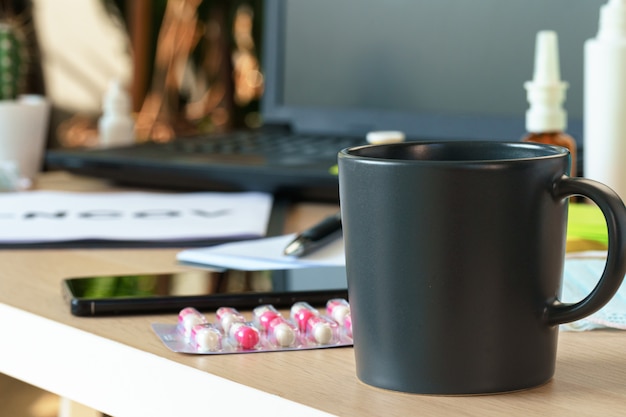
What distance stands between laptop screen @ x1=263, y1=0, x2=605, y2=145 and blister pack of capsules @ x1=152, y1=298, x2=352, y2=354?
48cm

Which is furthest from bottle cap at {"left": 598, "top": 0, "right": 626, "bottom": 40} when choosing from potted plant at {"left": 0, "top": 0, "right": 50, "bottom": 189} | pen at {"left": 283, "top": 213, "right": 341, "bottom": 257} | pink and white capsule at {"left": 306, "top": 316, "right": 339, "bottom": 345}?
potted plant at {"left": 0, "top": 0, "right": 50, "bottom": 189}

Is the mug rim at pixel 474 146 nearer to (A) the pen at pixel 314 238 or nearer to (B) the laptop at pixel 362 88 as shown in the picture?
(A) the pen at pixel 314 238

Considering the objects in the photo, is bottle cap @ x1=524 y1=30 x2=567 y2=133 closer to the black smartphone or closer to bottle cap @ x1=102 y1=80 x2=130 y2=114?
the black smartphone

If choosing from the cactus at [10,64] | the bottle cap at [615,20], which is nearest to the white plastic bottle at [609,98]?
the bottle cap at [615,20]

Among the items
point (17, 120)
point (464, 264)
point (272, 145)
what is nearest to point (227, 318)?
point (464, 264)

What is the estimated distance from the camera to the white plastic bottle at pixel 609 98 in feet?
2.05

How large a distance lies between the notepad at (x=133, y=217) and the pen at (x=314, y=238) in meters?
0.09

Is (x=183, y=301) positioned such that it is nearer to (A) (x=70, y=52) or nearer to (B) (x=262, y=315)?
(B) (x=262, y=315)

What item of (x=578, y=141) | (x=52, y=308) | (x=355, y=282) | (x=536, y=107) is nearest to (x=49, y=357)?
(x=52, y=308)

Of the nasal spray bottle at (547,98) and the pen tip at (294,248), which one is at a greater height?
the nasal spray bottle at (547,98)

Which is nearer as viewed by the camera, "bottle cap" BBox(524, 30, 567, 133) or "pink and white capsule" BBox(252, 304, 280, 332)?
"pink and white capsule" BBox(252, 304, 280, 332)

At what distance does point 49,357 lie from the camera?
1.49 feet

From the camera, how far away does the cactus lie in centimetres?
109

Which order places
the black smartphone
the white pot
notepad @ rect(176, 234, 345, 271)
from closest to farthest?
the black smartphone, notepad @ rect(176, 234, 345, 271), the white pot
